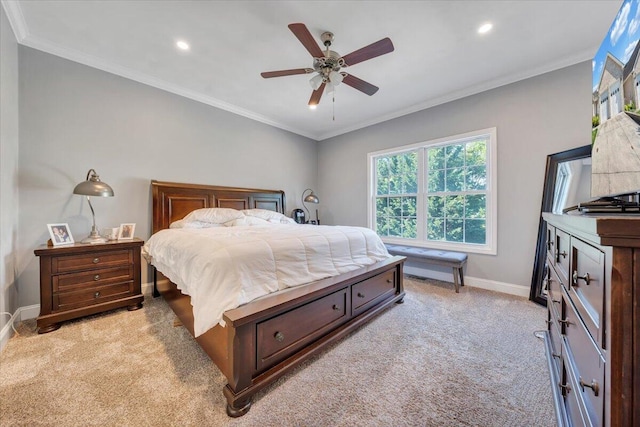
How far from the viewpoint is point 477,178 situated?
11.1ft

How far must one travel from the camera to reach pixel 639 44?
38.5 inches

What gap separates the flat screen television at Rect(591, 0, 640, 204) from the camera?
986 millimetres

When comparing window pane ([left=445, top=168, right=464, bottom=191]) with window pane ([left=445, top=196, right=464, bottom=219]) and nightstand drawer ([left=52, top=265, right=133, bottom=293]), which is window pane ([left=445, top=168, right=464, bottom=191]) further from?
nightstand drawer ([left=52, top=265, right=133, bottom=293])

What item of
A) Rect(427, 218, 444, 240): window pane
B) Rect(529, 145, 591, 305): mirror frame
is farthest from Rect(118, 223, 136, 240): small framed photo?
Rect(529, 145, 591, 305): mirror frame

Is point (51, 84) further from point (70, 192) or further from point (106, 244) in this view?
point (106, 244)

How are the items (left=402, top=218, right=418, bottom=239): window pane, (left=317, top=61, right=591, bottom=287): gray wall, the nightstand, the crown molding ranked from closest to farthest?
the crown molding → the nightstand → (left=317, top=61, right=591, bottom=287): gray wall → (left=402, top=218, right=418, bottom=239): window pane

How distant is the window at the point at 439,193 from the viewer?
329 centimetres

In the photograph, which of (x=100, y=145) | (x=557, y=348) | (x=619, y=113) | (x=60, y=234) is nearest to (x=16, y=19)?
(x=100, y=145)

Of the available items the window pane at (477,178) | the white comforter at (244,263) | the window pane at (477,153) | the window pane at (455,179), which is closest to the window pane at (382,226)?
the window pane at (455,179)

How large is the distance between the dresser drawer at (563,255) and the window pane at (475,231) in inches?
80.5

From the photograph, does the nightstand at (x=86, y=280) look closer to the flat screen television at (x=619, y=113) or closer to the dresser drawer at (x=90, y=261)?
the dresser drawer at (x=90, y=261)

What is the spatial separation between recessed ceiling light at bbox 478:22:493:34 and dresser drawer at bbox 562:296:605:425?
2.43 m

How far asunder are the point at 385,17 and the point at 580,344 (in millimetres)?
2542

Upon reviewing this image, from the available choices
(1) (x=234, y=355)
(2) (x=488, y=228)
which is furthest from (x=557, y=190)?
(1) (x=234, y=355)
